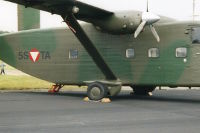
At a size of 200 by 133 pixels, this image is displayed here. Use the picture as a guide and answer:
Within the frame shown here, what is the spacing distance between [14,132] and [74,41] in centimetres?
1043

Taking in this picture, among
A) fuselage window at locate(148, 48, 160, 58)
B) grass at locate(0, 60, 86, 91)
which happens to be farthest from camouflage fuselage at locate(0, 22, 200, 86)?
grass at locate(0, 60, 86, 91)

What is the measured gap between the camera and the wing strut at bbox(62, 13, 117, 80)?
1586 cm

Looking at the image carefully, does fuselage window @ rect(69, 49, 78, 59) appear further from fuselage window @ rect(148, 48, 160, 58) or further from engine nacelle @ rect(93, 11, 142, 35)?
fuselage window @ rect(148, 48, 160, 58)

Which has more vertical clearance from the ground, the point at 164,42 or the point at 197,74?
the point at 164,42

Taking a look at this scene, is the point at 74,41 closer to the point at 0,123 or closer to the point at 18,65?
the point at 18,65

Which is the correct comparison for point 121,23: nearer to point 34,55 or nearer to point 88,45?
point 88,45

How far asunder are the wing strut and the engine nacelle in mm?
1141

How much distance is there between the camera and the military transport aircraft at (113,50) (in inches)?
632

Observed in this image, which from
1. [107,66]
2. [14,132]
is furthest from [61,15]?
[14,132]

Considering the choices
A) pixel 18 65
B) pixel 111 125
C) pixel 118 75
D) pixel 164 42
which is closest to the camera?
pixel 111 125

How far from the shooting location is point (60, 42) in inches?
767

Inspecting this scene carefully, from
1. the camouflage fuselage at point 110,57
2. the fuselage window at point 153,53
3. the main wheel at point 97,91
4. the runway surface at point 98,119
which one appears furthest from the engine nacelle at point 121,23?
the runway surface at point 98,119

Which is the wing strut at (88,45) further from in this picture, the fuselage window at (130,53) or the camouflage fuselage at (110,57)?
the fuselage window at (130,53)

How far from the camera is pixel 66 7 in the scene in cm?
1514
